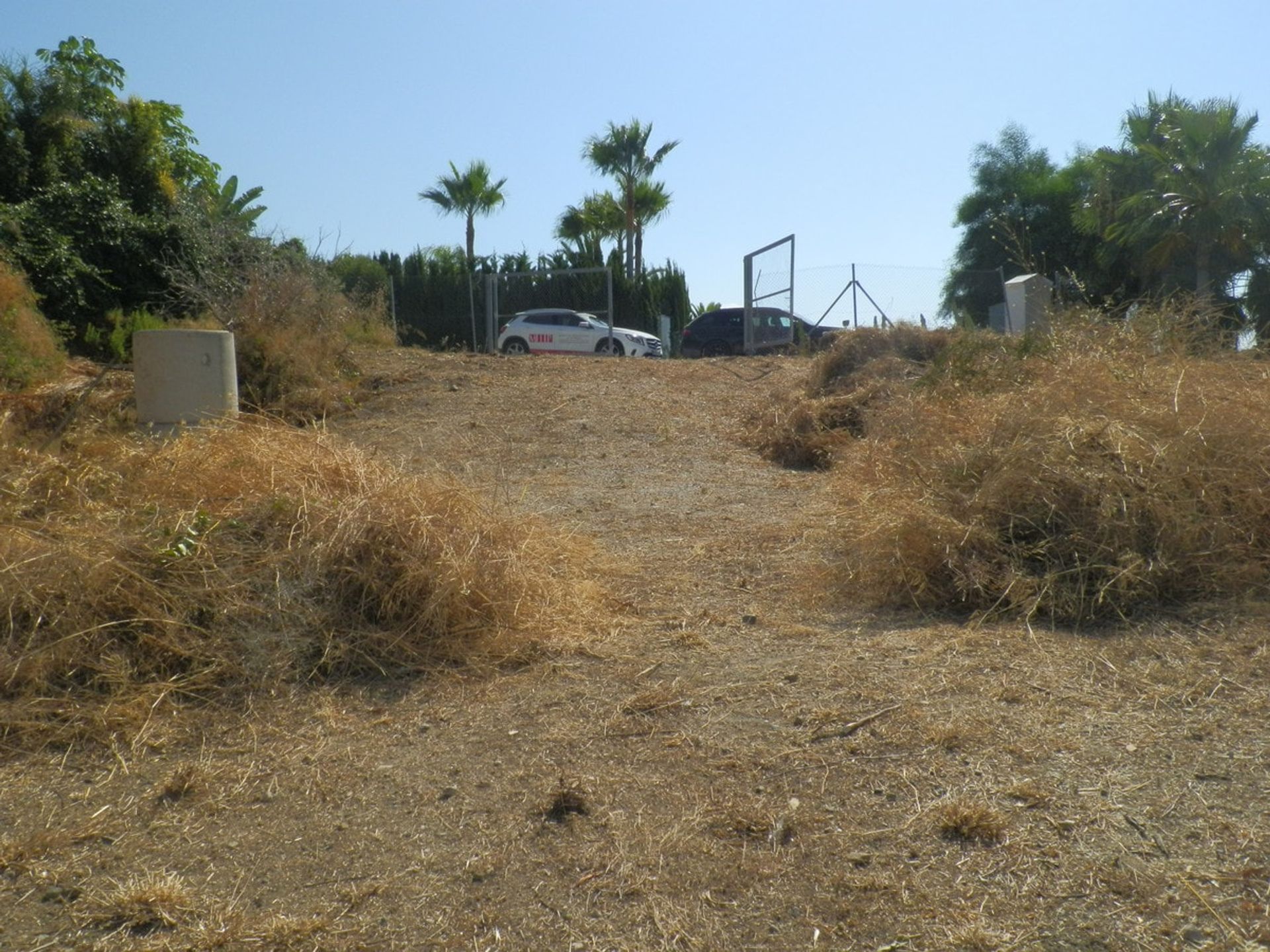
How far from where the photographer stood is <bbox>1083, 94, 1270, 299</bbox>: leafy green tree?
22.5m

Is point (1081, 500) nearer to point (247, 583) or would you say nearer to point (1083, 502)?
point (1083, 502)

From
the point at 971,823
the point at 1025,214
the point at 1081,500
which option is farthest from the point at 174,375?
the point at 1025,214

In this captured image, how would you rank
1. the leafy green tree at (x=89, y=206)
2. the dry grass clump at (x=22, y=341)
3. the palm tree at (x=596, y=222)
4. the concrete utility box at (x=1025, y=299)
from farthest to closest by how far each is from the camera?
1. the palm tree at (x=596, y=222)
2. the leafy green tree at (x=89, y=206)
3. the concrete utility box at (x=1025, y=299)
4. the dry grass clump at (x=22, y=341)

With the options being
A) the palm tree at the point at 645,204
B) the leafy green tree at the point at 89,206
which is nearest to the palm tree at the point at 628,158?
the palm tree at the point at 645,204

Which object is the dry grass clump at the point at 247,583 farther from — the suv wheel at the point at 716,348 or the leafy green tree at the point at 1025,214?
the leafy green tree at the point at 1025,214

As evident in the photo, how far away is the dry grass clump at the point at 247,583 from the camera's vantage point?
171 inches

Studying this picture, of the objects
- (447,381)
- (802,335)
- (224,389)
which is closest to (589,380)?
(447,381)

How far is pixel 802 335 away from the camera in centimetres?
1720

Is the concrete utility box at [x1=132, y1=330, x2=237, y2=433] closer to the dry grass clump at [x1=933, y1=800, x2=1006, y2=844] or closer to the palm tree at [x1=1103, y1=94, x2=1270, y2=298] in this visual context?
the dry grass clump at [x1=933, y1=800, x2=1006, y2=844]

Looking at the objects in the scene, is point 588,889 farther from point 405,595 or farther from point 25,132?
point 25,132

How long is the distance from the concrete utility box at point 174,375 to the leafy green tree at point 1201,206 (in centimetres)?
1931

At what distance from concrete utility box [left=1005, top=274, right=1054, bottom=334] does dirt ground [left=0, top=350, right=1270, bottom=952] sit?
7.83 m

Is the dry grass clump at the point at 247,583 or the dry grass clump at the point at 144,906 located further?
the dry grass clump at the point at 247,583

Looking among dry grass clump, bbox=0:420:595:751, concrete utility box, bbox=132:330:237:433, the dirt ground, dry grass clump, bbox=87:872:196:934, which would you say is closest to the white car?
concrete utility box, bbox=132:330:237:433
